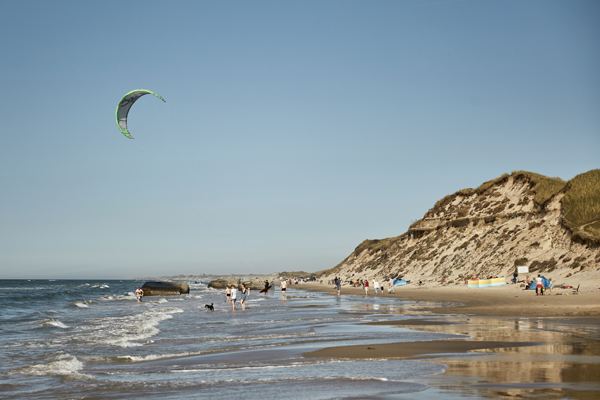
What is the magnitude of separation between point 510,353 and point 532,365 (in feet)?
4.83

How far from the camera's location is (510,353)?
33.4 feet

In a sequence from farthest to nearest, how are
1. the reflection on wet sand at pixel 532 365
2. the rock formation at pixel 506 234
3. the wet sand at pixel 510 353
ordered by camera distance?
the rock formation at pixel 506 234 < the wet sand at pixel 510 353 < the reflection on wet sand at pixel 532 365

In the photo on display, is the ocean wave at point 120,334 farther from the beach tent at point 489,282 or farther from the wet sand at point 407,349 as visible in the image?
the beach tent at point 489,282

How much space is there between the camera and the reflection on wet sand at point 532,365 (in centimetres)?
686

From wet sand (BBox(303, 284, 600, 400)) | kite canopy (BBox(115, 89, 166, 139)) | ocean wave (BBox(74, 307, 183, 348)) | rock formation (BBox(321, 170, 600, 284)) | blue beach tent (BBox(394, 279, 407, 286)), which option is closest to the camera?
wet sand (BBox(303, 284, 600, 400))

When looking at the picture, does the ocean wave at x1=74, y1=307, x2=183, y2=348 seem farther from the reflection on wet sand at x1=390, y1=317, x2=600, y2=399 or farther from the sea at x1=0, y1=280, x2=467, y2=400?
the reflection on wet sand at x1=390, y1=317, x2=600, y2=399

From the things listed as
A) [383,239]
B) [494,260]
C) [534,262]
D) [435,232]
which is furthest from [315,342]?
[383,239]

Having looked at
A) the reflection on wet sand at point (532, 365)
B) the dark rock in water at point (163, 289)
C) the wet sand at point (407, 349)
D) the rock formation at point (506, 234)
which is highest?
the rock formation at point (506, 234)

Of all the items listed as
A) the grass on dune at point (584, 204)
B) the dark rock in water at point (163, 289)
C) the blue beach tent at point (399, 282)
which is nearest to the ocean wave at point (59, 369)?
the grass on dune at point (584, 204)

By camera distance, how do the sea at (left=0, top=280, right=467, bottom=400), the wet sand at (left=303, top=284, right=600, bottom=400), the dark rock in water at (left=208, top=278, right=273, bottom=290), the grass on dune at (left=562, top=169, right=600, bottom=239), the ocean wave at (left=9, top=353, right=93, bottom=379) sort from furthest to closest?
the dark rock in water at (left=208, top=278, right=273, bottom=290)
the grass on dune at (left=562, top=169, right=600, bottom=239)
the ocean wave at (left=9, top=353, right=93, bottom=379)
the sea at (left=0, top=280, right=467, bottom=400)
the wet sand at (left=303, top=284, right=600, bottom=400)

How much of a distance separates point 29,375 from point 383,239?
325ft

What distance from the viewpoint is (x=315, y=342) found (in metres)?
14.1

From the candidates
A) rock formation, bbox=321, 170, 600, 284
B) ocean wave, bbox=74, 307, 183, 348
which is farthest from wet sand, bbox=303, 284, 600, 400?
rock formation, bbox=321, 170, 600, 284

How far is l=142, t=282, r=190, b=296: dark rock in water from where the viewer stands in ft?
214
